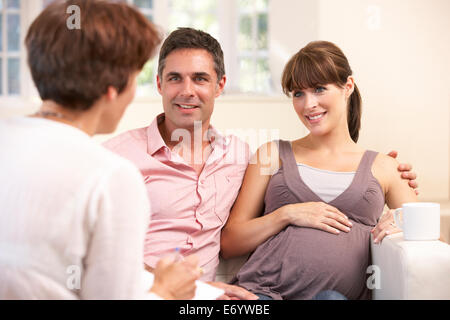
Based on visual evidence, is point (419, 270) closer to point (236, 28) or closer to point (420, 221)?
point (420, 221)

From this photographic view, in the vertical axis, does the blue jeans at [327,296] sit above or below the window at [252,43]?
below

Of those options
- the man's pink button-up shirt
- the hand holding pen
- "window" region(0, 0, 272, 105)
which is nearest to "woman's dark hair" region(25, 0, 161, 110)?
the hand holding pen

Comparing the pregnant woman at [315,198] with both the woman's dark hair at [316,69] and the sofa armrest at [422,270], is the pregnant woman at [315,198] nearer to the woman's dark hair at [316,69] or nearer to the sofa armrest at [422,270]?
the woman's dark hair at [316,69]

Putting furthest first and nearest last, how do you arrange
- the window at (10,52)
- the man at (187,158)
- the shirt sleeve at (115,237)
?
the window at (10,52), the man at (187,158), the shirt sleeve at (115,237)

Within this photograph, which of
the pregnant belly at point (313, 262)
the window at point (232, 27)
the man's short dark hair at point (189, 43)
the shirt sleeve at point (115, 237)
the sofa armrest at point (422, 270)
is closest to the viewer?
the shirt sleeve at point (115, 237)

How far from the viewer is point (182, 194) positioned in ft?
6.19

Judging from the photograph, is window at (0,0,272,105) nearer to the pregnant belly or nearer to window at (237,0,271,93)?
window at (237,0,271,93)

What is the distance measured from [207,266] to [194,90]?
601 mm

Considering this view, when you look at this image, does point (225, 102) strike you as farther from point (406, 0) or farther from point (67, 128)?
point (67, 128)

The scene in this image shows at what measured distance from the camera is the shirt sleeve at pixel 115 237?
973 millimetres

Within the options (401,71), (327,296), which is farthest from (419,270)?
(401,71)

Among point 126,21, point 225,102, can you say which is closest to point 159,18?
point 225,102

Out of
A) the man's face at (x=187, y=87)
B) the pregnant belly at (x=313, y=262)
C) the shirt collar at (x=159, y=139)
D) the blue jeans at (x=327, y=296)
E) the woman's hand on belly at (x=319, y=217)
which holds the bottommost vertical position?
the blue jeans at (x=327, y=296)

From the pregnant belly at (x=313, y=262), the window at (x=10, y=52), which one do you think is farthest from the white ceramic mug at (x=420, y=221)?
the window at (x=10, y=52)
